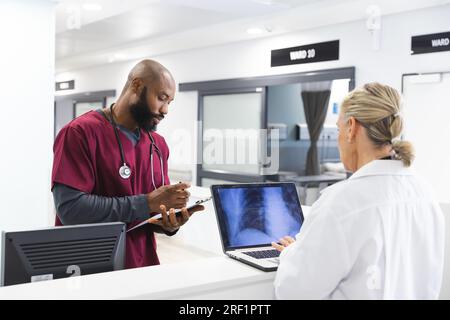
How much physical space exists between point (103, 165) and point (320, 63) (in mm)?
3630

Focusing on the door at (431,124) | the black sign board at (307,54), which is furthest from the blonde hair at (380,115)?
the black sign board at (307,54)

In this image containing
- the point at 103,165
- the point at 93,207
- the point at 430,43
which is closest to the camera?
the point at 93,207

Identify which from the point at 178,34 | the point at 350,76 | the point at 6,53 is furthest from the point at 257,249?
the point at 178,34

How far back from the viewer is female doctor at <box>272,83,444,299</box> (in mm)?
1154

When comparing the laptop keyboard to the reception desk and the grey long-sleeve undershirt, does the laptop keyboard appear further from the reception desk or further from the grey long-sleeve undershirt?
the grey long-sleeve undershirt

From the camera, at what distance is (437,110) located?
4246mm

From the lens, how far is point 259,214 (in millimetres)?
1629

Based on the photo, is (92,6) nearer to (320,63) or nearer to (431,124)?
(320,63)

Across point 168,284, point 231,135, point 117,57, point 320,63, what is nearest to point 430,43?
Answer: point 320,63

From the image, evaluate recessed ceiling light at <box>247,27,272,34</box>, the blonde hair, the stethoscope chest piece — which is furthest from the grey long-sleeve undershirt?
recessed ceiling light at <box>247,27,272,34</box>

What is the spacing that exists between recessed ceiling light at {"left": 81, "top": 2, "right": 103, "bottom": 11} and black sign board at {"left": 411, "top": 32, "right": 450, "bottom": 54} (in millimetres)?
2719

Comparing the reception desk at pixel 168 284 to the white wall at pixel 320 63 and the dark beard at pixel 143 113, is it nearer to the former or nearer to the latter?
the dark beard at pixel 143 113

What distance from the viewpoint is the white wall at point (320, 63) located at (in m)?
4.31

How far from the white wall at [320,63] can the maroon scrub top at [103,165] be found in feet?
10.1
